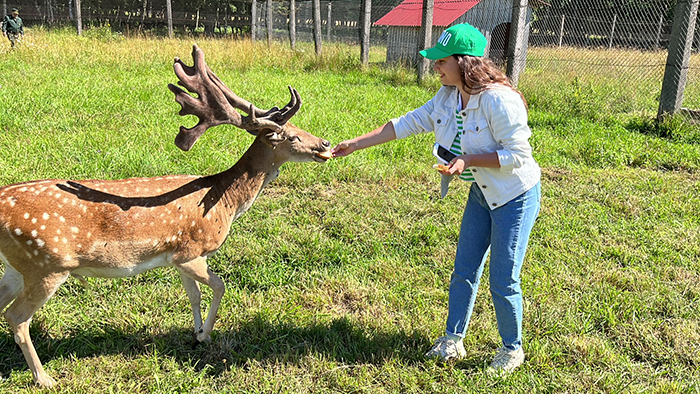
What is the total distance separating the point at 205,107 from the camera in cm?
351

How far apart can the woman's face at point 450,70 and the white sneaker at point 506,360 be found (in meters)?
1.69

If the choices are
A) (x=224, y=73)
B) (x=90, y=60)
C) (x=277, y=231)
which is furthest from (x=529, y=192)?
(x=90, y=60)

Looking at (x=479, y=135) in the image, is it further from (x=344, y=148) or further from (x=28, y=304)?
(x=28, y=304)

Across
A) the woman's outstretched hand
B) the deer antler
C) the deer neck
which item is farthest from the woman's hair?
the deer neck

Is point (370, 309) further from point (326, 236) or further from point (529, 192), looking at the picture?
point (529, 192)

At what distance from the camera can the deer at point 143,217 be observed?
10.0 feet

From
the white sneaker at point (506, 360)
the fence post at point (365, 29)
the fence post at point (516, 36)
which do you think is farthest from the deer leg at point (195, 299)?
the fence post at point (365, 29)

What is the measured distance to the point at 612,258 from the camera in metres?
4.91

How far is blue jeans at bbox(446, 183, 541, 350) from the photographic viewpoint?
3158mm

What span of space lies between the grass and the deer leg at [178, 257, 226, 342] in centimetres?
10

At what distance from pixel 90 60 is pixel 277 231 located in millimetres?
11050

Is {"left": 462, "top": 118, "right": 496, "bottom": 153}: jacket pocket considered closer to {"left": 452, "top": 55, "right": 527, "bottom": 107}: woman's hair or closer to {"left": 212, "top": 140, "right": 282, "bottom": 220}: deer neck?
{"left": 452, "top": 55, "right": 527, "bottom": 107}: woman's hair

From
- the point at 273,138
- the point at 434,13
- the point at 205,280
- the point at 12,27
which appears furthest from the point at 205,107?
the point at 12,27

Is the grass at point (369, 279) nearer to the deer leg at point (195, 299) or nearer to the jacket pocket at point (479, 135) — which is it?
the deer leg at point (195, 299)
